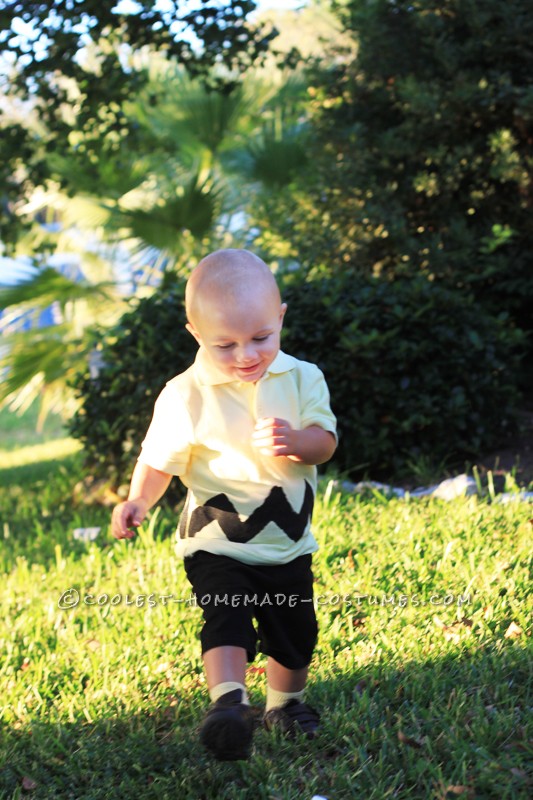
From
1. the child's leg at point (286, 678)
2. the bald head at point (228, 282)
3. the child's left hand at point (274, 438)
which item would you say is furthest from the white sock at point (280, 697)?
the bald head at point (228, 282)

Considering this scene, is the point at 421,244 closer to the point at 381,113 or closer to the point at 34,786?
the point at 381,113

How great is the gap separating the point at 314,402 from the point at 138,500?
58 cm

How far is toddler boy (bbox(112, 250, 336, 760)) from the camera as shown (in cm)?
256

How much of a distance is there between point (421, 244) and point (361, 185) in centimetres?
66

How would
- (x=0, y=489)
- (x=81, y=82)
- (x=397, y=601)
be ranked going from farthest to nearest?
(x=0, y=489) → (x=81, y=82) → (x=397, y=601)

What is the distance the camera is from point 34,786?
2750 millimetres

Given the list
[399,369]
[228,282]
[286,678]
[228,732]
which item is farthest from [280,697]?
[399,369]

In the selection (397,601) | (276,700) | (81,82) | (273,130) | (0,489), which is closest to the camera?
(276,700)

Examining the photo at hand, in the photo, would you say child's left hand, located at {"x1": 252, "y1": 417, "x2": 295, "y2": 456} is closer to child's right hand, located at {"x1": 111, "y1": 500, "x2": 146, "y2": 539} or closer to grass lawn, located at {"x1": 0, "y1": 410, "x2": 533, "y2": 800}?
child's right hand, located at {"x1": 111, "y1": 500, "x2": 146, "y2": 539}

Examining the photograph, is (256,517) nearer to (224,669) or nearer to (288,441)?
(288,441)

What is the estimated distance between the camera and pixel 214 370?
8.76 ft

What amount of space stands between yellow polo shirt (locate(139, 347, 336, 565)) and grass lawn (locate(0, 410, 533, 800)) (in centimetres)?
60

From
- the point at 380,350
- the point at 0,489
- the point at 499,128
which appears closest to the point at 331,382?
the point at 380,350

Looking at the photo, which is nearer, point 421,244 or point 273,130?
point 421,244
